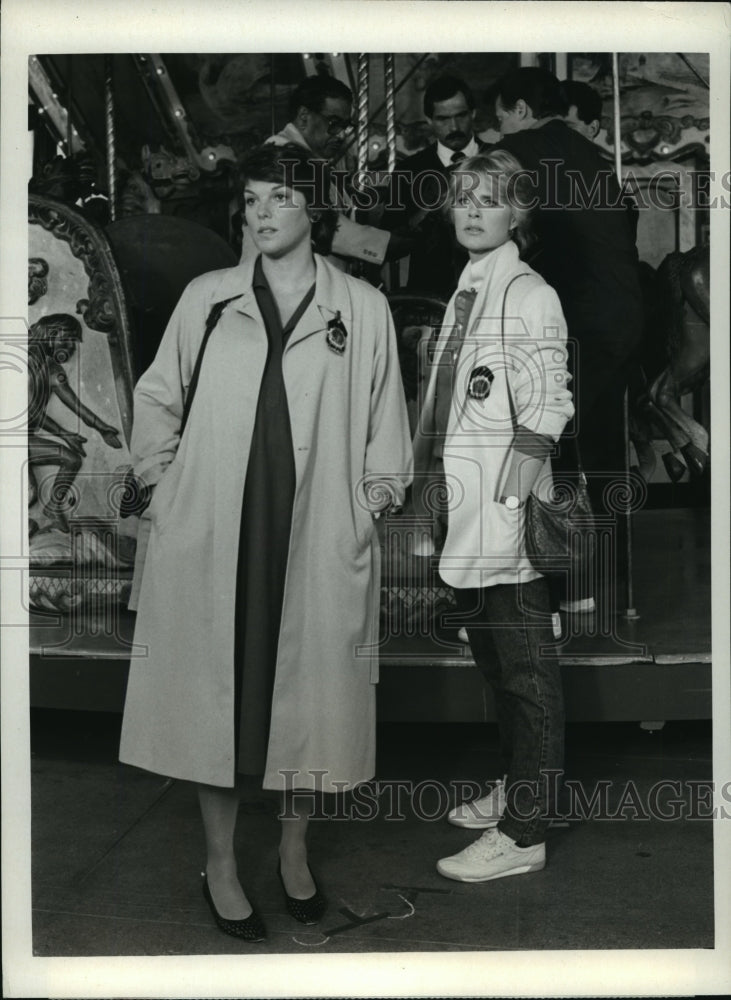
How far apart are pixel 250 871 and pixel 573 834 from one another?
82 cm

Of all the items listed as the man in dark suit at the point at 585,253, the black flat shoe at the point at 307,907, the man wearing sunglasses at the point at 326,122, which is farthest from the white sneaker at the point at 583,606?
the man wearing sunglasses at the point at 326,122

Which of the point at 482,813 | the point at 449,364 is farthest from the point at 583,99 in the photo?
the point at 482,813

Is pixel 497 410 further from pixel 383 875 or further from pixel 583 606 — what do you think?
pixel 383 875

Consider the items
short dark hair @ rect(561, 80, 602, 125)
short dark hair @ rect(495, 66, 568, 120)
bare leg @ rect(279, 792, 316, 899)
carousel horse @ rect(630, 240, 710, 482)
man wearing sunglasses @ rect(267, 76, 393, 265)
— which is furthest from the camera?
carousel horse @ rect(630, 240, 710, 482)

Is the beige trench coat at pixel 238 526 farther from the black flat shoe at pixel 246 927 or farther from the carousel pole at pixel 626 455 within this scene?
the carousel pole at pixel 626 455

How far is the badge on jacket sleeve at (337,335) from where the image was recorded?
3193mm

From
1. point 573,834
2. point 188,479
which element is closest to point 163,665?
point 188,479

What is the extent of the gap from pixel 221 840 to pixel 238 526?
0.71 metres

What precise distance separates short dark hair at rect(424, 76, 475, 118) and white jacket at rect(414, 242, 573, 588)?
0.61m

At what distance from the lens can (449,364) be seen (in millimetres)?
3379

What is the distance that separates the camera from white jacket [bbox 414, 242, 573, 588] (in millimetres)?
3283

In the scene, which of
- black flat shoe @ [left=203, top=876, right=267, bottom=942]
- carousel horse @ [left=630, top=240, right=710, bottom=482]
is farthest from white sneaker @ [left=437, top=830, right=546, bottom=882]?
carousel horse @ [left=630, top=240, right=710, bottom=482]

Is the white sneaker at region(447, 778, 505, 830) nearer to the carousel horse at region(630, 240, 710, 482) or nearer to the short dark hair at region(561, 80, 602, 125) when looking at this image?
the carousel horse at region(630, 240, 710, 482)

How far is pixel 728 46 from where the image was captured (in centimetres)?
320
